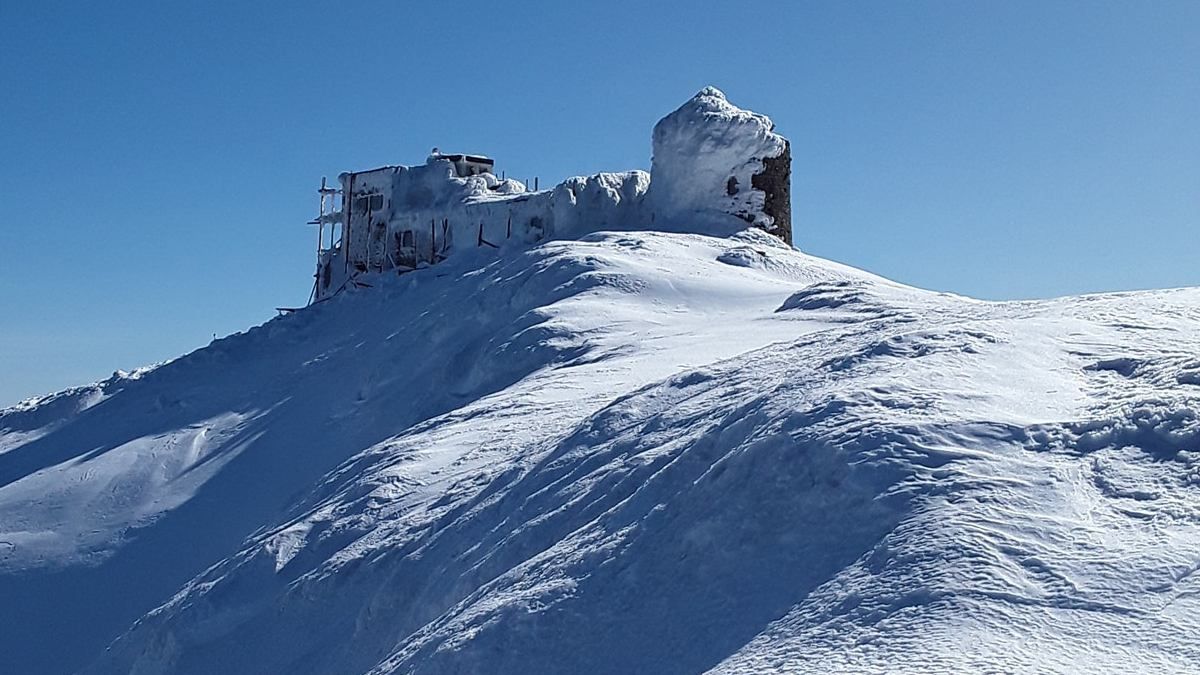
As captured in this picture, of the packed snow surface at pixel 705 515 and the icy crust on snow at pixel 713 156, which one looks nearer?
the packed snow surface at pixel 705 515

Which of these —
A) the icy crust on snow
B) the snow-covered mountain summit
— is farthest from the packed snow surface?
the icy crust on snow

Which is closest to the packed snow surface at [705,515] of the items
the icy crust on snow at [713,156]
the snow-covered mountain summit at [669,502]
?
the snow-covered mountain summit at [669,502]

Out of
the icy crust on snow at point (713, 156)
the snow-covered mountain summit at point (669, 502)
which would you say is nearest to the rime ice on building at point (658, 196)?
the icy crust on snow at point (713, 156)

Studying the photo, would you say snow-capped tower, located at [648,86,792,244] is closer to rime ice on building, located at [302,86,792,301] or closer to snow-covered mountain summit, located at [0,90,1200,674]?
rime ice on building, located at [302,86,792,301]

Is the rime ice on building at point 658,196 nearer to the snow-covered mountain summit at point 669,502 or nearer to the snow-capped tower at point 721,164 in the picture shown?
the snow-capped tower at point 721,164

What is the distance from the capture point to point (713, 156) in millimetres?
25641

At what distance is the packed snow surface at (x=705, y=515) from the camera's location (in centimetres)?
499

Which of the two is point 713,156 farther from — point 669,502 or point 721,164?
point 669,502

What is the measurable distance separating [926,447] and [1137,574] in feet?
4.02

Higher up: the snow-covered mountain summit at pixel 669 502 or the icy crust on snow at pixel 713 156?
the icy crust on snow at pixel 713 156

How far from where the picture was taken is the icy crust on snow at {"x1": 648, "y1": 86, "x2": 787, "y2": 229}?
25594mm

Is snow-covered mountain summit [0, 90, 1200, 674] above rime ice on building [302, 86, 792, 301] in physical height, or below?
below

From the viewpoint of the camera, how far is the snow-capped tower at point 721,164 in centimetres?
2561

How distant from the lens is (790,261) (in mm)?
22672
